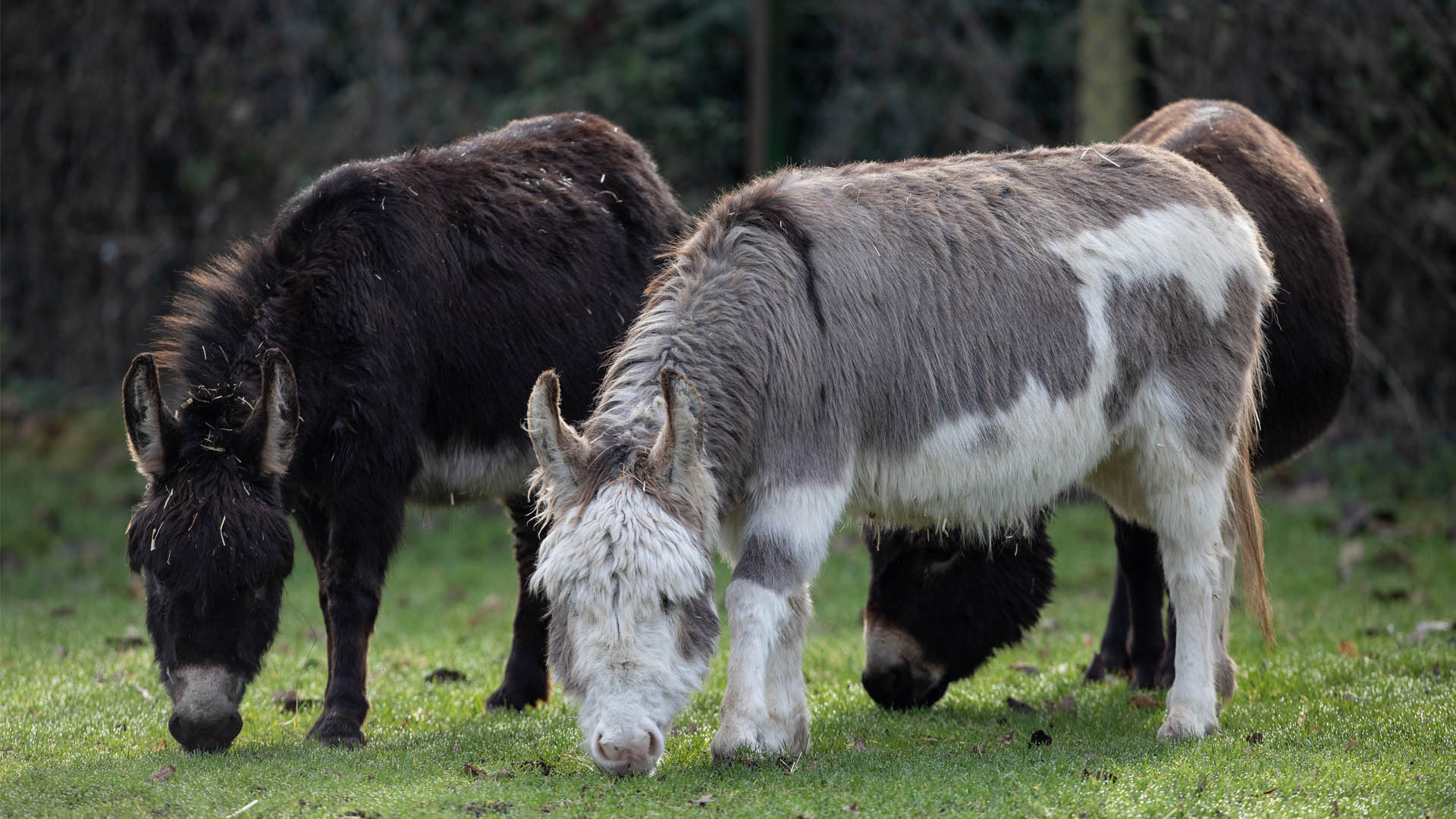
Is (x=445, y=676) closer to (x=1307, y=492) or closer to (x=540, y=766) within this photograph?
(x=540, y=766)

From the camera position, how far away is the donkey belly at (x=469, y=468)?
18.9ft

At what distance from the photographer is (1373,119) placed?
11062 millimetres

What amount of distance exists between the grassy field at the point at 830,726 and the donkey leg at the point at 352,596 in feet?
0.66

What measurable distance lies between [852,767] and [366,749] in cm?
174

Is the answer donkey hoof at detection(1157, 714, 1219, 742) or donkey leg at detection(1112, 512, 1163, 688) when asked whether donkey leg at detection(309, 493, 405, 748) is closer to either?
donkey hoof at detection(1157, 714, 1219, 742)

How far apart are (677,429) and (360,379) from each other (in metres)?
1.68

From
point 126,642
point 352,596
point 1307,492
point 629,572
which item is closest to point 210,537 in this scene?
point 352,596

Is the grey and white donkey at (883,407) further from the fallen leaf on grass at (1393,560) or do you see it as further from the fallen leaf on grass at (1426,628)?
the fallen leaf on grass at (1393,560)

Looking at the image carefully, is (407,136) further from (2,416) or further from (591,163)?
(591,163)

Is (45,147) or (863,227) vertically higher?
(45,147)

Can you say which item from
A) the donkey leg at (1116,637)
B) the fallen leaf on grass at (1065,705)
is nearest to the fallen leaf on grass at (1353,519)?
the donkey leg at (1116,637)

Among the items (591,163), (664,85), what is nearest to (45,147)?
(664,85)

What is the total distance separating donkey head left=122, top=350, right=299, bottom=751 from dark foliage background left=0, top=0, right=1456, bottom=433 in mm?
7610

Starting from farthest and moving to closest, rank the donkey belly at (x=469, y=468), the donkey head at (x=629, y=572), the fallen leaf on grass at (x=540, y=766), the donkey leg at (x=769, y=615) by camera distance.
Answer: the donkey belly at (x=469, y=468), the fallen leaf on grass at (x=540, y=766), the donkey leg at (x=769, y=615), the donkey head at (x=629, y=572)
